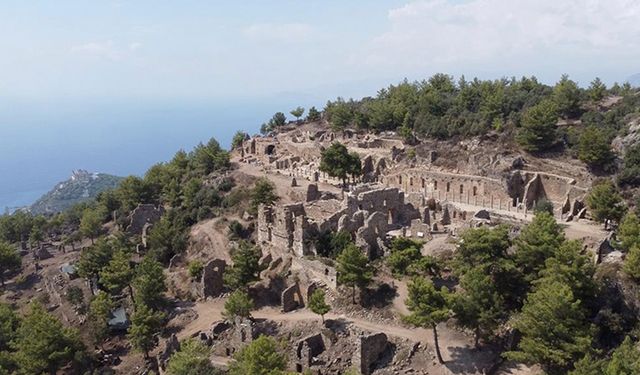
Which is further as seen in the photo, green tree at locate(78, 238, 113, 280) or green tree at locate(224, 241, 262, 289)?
green tree at locate(78, 238, 113, 280)

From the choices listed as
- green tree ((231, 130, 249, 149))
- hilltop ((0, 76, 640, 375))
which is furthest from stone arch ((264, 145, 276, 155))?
green tree ((231, 130, 249, 149))

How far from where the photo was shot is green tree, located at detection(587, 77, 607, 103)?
253 feet

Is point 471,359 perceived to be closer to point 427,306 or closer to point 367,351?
point 427,306

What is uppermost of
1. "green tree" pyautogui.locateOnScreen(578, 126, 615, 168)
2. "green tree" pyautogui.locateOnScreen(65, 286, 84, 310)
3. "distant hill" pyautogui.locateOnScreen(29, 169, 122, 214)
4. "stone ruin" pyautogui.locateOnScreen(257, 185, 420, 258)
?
"green tree" pyautogui.locateOnScreen(578, 126, 615, 168)

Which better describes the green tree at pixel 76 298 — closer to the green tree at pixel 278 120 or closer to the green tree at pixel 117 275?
the green tree at pixel 117 275

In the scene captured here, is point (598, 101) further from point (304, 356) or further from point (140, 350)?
point (140, 350)

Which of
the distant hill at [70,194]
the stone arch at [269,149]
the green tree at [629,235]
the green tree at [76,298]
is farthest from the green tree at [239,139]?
the distant hill at [70,194]

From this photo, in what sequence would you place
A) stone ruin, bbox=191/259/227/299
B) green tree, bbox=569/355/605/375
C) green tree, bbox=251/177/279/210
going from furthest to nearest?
1. green tree, bbox=251/177/279/210
2. stone ruin, bbox=191/259/227/299
3. green tree, bbox=569/355/605/375

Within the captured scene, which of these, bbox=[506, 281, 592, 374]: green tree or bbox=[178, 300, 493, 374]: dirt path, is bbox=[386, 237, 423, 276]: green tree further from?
bbox=[506, 281, 592, 374]: green tree

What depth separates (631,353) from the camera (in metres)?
25.7

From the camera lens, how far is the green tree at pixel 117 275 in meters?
46.0

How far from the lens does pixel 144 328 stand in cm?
3934

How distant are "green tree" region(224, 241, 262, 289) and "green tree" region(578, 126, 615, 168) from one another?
38.9 meters

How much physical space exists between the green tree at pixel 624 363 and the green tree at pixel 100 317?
1443 inches
